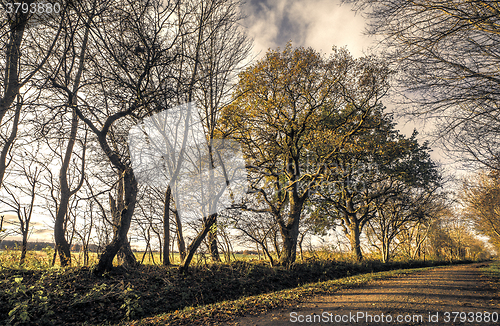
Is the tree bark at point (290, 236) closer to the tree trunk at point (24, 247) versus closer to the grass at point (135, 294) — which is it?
the grass at point (135, 294)

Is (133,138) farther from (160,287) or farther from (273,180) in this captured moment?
(273,180)

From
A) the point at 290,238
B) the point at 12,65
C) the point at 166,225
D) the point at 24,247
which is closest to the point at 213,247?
the point at 166,225

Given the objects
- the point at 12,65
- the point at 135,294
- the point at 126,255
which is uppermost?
the point at 12,65

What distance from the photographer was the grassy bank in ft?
18.1

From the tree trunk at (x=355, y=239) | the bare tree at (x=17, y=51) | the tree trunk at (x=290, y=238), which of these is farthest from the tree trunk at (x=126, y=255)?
the tree trunk at (x=355, y=239)

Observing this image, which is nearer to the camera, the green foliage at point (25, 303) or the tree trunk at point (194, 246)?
the green foliage at point (25, 303)

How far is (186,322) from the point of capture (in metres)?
5.21

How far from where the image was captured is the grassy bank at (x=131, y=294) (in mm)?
5527

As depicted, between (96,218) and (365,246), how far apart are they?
22.9 m

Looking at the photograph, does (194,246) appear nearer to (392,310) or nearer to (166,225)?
(166,225)

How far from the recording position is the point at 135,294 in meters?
6.89

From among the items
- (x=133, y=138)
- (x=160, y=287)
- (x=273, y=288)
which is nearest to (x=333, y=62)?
(x=133, y=138)

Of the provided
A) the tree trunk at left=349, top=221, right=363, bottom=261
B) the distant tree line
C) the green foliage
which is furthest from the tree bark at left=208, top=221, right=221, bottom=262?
the tree trunk at left=349, top=221, right=363, bottom=261

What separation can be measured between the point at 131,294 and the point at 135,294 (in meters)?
0.13
